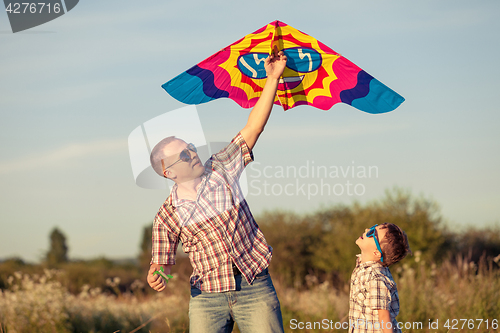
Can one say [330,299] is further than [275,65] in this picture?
Yes

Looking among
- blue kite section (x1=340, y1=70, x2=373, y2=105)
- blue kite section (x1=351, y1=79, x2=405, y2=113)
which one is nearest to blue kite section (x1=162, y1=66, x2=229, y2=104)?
blue kite section (x1=340, y1=70, x2=373, y2=105)

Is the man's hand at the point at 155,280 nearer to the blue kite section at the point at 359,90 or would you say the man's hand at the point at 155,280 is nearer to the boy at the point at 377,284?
the boy at the point at 377,284

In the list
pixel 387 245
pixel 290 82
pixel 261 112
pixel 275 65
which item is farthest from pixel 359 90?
pixel 387 245

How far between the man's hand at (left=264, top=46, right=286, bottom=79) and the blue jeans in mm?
1184

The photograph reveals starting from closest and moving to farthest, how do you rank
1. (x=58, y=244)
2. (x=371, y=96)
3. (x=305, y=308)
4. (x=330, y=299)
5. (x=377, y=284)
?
(x=377, y=284), (x=371, y=96), (x=305, y=308), (x=330, y=299), (x=58, y=244)

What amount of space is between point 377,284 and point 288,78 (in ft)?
5.09

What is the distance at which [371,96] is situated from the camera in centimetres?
300

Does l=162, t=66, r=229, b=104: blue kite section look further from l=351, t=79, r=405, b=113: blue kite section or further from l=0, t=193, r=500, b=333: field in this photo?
l=0, t=193, r=500, b=333: field

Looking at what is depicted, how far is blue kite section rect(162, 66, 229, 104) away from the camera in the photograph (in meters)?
2.98

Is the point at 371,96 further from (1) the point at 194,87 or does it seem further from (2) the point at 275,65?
(1) the point at 194,87

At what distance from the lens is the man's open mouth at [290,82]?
3164mm

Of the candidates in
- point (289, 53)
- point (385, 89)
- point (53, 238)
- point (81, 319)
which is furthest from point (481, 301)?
point (53, 238)

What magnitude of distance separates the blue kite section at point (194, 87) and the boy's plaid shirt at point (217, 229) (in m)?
0.68

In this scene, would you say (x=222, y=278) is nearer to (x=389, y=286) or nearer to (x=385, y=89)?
(x=389, y=286)
